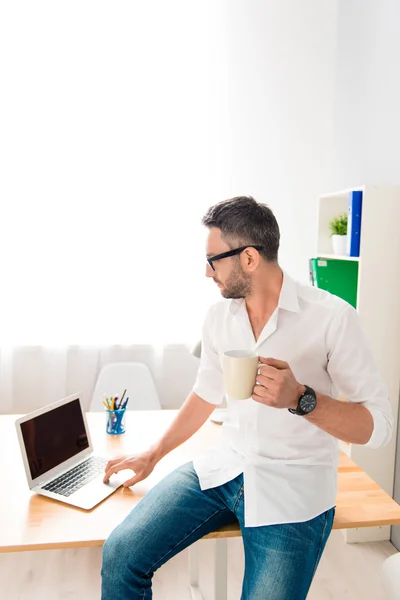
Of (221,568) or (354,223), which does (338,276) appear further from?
(221,568)

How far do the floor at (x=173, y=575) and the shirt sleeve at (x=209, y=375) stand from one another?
99 centimetres

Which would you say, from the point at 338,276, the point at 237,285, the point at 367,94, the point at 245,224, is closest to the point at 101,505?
the point at 237,285

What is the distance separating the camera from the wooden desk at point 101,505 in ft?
4.21

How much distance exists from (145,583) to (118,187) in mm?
2257

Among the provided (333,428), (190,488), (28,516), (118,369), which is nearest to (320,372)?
(333,428)

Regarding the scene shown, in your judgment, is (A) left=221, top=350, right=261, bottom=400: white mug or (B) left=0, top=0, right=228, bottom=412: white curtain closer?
(A) left=221, top=350, right=261, bottom=400: white mug

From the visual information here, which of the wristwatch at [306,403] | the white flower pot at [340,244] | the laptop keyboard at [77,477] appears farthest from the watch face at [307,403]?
the white flower pot at [340,244]

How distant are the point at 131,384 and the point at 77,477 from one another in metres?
1.49

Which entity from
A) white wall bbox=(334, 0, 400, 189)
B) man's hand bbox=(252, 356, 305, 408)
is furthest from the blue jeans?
white wall bbox=(334, 0, 400, 189)

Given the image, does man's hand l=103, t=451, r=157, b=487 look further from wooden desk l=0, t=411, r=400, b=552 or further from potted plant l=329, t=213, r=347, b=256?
potted plant l=329, t=213, r=347, b=256

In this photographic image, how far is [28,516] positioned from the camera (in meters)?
1.36

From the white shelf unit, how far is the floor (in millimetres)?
156

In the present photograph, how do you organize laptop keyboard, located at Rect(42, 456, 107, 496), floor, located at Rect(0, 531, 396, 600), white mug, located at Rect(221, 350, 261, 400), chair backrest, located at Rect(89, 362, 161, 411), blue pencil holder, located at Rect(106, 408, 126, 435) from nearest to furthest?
1. white mug, located at Rect(221, 350, 261, 400)
2. laptop keyboard, located at Rect(42, 456, 107, 496)
3. blue pencil holder, located at Rect(106, 408, 126, 435)
4. floor, located at Rect(0, 531, 396, 600)
5. chair backrest, located at Rect(89, 362, 161, 411)

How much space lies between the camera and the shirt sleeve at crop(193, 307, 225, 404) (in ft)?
5.69
